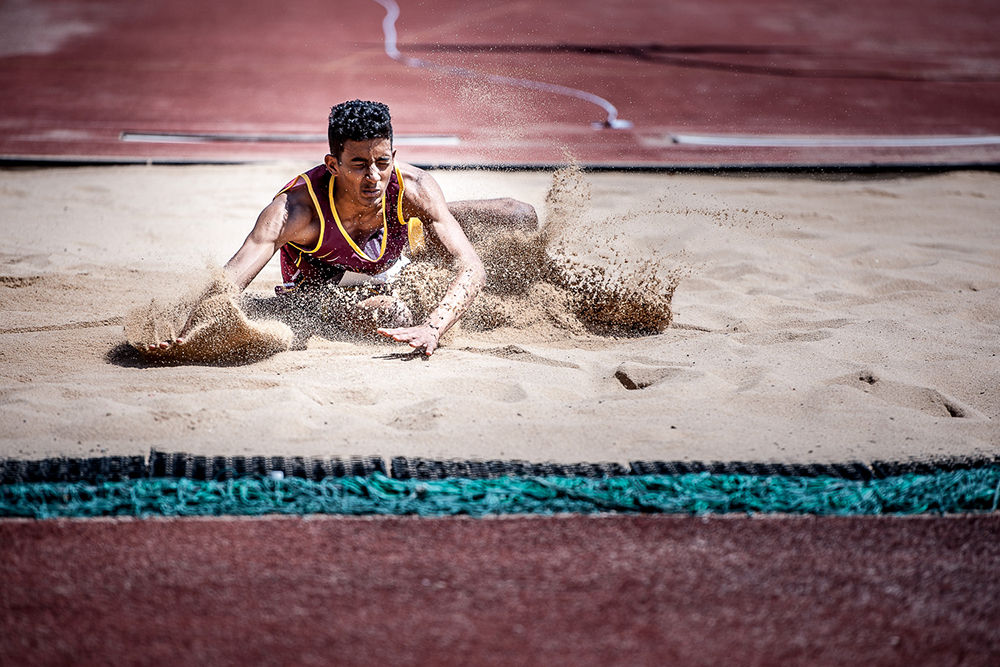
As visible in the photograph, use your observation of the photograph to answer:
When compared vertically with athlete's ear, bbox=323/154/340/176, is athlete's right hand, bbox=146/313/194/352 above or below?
below

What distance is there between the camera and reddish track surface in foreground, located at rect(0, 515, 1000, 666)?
1.83 metres

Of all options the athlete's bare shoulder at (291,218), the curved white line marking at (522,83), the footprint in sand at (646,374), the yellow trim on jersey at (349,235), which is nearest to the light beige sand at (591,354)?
the footprint in sand at (646,374)

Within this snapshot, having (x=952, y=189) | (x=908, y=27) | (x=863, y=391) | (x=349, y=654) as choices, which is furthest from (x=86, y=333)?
(x=908, y=27)

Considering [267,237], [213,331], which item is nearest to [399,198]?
[267,237]

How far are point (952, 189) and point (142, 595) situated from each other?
17.1 ft

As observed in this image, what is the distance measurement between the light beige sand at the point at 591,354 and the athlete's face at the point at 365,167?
1.90 feet

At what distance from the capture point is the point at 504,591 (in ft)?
6.61

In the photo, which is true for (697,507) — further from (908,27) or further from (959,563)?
(908,27)

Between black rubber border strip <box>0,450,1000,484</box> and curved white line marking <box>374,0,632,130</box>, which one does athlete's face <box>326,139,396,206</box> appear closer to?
black rubber border strip <box>0,450,1000,484</box>

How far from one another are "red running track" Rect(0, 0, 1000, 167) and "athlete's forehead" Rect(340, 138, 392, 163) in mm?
2508

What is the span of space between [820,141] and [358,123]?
4.67 metres

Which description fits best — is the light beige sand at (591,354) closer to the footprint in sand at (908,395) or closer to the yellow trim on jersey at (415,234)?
the footprint in sand at (908,395)

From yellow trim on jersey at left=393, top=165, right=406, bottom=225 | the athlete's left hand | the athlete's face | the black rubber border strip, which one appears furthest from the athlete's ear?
the black rubber border strip

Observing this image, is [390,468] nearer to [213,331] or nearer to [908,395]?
[213,331]
